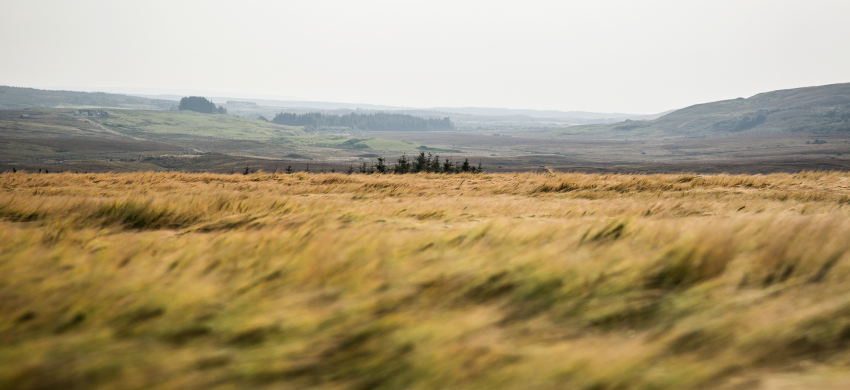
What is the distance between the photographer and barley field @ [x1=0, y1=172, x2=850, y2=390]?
2057 millimetres

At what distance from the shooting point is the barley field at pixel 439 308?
6.75 feet

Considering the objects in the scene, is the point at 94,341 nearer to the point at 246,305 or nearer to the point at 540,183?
the point at 246,305

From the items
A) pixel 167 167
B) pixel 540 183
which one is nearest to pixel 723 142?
pixel 167 167

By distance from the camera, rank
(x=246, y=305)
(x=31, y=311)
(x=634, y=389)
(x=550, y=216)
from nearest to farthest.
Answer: (x=634, y=389)
(x=31, y=311)
(x=246, y=305)
(x=550, y=216)

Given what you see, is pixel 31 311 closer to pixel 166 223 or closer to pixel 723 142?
pixel 166 223

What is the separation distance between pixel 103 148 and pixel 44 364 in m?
183

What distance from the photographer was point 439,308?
2.67 metres

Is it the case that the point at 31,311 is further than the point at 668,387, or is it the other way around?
the point at 31,311

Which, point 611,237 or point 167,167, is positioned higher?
point 611,237

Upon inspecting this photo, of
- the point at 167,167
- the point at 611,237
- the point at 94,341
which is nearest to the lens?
the point at 94,341

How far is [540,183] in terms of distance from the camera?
48.8 ft

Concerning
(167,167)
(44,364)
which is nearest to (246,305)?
(44,364)

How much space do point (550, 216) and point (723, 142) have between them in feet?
721

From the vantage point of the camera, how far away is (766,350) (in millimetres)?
2197
